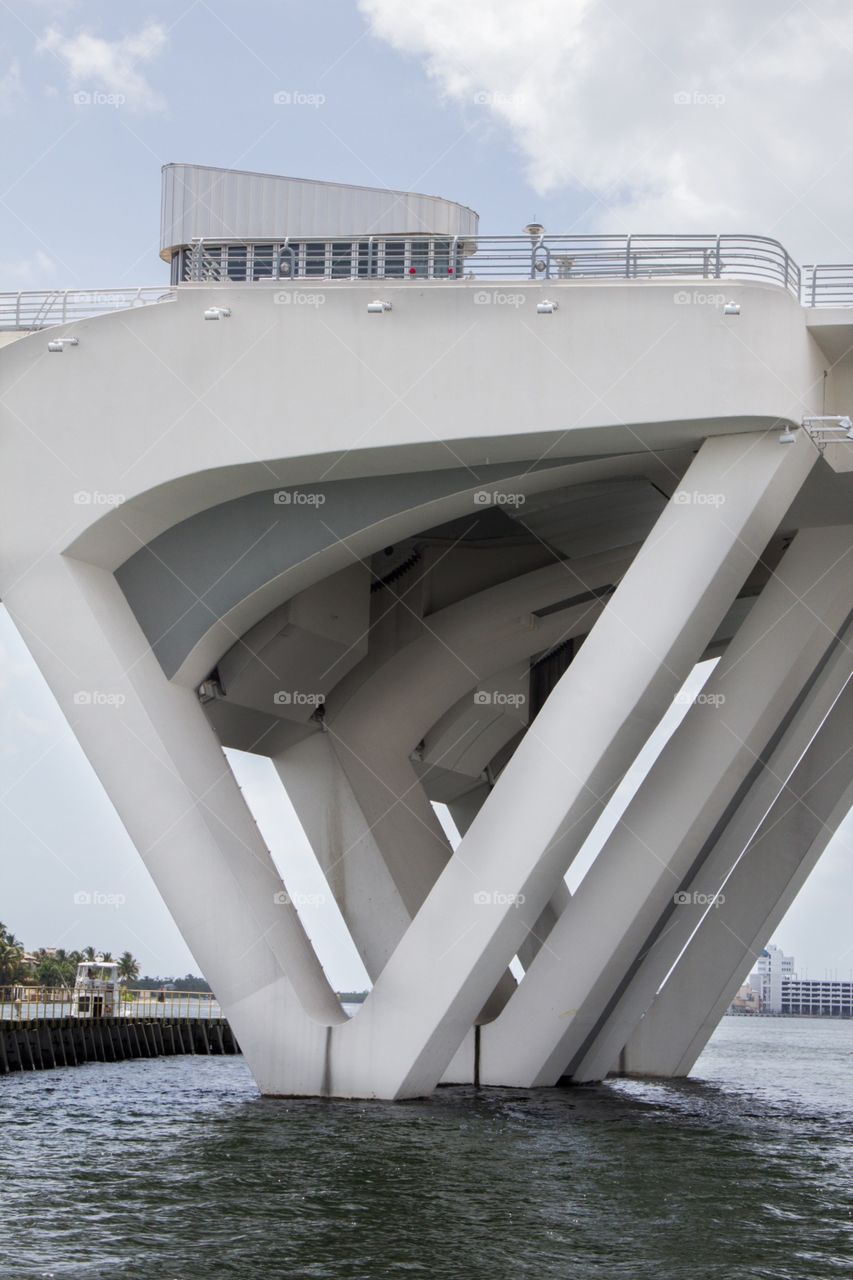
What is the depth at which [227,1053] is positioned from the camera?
46.2m

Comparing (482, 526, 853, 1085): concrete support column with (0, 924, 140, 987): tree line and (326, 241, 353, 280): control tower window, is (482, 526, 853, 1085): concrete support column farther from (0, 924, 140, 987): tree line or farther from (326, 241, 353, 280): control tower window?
(0, 924, 140, 987): tree line

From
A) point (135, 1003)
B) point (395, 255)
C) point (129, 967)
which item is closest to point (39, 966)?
point (129, 967)

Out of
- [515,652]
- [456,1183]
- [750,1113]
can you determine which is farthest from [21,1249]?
[515,652]

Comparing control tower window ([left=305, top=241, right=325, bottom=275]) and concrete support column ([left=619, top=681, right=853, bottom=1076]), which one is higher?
control tower window ([left=305, top=241, right=325, bottom=275])

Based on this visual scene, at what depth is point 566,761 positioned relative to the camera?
65.8 feet

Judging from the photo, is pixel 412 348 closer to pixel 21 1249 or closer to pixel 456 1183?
pixel 456 1183
